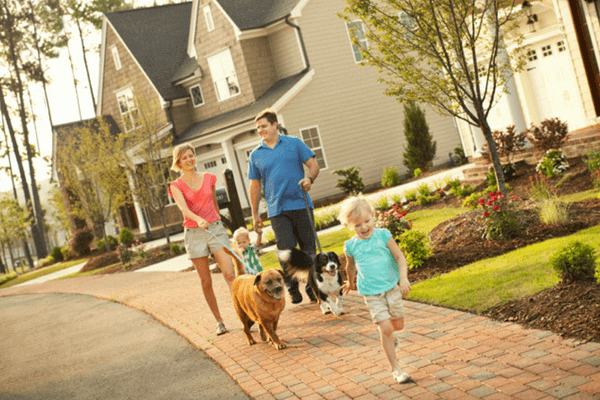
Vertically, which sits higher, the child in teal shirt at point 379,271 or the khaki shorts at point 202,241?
the khaki shorts at point 202,241

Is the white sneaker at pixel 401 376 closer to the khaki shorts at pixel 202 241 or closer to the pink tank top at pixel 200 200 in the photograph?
the khaki shorts at pixel 202 241

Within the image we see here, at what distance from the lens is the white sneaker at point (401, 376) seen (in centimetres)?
441

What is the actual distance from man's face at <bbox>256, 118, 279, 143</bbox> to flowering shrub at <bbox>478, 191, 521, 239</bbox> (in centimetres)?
338

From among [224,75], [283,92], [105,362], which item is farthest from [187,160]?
[224,75]

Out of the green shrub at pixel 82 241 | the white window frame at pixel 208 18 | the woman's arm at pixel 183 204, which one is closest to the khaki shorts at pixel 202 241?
the woman's arm at pixel 183 204

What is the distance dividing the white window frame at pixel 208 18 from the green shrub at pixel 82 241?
12.7 metres

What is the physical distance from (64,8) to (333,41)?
30383 millimetres

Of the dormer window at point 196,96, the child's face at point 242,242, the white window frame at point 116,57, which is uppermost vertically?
the white window frame at point 116,57

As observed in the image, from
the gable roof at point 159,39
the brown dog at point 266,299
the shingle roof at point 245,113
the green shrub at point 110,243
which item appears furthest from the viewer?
the green shrub at point 110,243

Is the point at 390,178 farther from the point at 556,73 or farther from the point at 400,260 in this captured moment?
the point at 400,260

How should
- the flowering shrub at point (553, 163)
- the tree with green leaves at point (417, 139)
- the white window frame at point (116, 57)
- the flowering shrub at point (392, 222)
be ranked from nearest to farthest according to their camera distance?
the flowering shrub at point (392, 222) → the flowering shrub at point (553, 163) → the tree with green leaves at point (417, 139) → the white window frame at point (116, 57)

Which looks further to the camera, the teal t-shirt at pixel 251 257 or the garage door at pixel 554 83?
the garage door at pixel 554 83

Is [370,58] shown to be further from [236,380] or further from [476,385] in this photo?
[476,385]

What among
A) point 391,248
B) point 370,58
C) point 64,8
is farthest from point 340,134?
point 64,8
